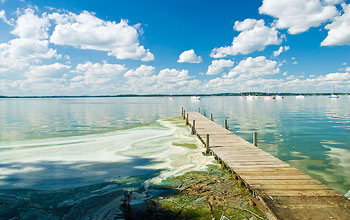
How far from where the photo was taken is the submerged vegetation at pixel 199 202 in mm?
7660

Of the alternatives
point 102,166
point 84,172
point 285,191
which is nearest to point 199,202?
point 285,191

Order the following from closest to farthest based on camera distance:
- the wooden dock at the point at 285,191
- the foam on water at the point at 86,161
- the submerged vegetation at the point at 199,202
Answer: the wooden dock at the point at 285,191, the submerged vegetation at the point at 199,202, the foam on water at the point at 86,161

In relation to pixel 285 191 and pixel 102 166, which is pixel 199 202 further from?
pixel 102 166

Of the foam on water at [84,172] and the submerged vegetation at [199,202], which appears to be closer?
the submerged vegetation at [199,202]

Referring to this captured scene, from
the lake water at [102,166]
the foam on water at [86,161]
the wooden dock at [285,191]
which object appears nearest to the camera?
the wooden dock at [285,191]

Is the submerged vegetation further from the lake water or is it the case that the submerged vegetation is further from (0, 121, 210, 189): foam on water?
(0, 121, 210, 189): foam on water

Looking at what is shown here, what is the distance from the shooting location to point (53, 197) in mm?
9516

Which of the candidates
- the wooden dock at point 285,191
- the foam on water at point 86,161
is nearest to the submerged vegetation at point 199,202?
the wooden dock at point 285,191

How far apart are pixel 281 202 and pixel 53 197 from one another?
8.72 m

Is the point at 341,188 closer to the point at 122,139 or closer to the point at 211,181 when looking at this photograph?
the point at 211,181

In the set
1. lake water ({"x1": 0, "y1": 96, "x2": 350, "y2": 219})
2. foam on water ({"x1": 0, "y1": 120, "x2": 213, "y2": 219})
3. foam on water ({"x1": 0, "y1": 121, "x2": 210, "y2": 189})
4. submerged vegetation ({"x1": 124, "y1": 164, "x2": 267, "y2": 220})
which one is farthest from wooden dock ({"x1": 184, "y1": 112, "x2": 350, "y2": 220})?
foam on water ({"x1": 0, "y1": 121, "x2": 210, "y2": 189})

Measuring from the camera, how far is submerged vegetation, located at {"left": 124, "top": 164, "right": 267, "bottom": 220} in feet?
25.1

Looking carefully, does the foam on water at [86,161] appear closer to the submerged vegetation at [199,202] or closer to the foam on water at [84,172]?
the foam on water at [84,172]

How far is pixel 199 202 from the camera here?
8.45m
